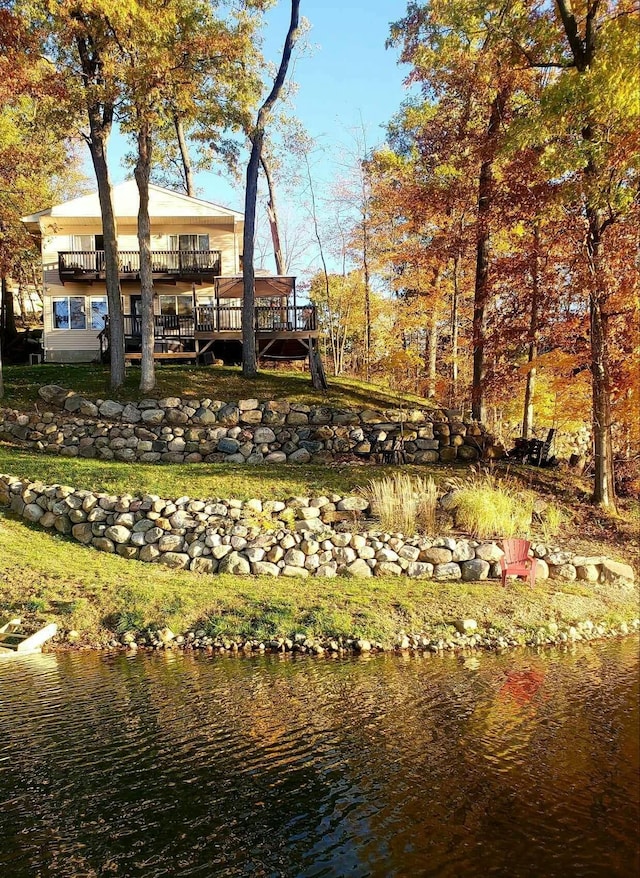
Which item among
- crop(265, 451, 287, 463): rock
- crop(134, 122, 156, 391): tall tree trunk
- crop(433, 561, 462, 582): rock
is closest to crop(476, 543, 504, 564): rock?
crop(433, 561, 462, 582): rock

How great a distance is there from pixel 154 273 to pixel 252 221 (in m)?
6.91

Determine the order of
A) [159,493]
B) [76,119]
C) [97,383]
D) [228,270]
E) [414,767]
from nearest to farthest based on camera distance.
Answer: [414,767], [159,493], [76,119], [97,383], [228,270]

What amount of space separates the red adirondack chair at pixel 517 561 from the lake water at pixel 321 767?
2.33m

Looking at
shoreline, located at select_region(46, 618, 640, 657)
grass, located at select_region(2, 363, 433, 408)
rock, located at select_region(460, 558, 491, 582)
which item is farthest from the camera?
grass, located at select_region(2, 363, 433, 408)

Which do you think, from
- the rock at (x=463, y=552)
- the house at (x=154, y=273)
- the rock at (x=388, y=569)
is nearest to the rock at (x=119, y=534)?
the rock at (x=388, y=569)

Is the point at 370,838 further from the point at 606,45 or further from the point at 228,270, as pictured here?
the point at 228,270

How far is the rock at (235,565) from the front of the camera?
431 inches

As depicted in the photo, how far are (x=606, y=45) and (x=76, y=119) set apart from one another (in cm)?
1297

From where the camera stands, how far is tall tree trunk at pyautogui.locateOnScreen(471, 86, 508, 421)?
15.7 m

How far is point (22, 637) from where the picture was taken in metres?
8.80

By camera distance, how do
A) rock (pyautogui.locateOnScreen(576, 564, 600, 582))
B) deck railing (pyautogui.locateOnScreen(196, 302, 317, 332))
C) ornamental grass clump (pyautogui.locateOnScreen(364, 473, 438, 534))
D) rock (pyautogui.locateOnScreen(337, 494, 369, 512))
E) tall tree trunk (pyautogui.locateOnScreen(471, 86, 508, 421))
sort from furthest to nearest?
deck railing (pyautogui.locateOnScreen(196, 302, 317, 332)) → tall tree trunk (pyautogui.locateOnScreen(471, 86, 508, 421)) → rock (pyautogui.locateOnScreen(337, 494, 369, 512)) → ornamental grass clump (pyautogui.locateOnScreen(364, 473, 438, 534)) → rock (pyautogui.locateOnScreen(576, 564, 600, 582))

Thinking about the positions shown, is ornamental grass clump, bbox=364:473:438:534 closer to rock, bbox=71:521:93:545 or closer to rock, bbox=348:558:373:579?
rock, bbox=348:558:373:579

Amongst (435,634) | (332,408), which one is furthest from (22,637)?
(332,408)

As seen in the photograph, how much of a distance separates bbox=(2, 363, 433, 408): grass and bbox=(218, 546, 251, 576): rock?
7822 mm
